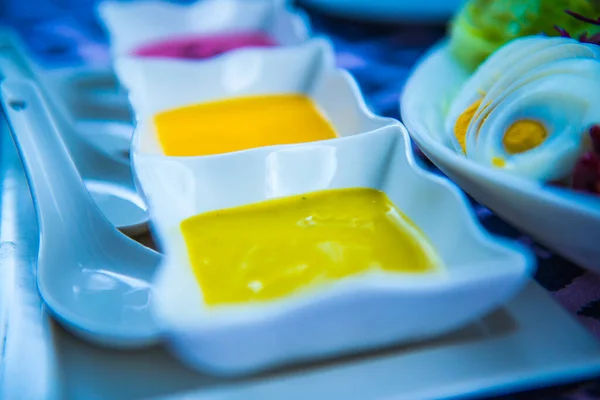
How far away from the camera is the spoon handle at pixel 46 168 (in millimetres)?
664

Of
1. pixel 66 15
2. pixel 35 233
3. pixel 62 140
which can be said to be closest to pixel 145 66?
pixel 62 140

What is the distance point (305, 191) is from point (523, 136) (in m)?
0.25

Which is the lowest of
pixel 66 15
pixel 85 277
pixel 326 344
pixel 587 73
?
pixel 66 15

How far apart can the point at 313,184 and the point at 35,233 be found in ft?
1.07

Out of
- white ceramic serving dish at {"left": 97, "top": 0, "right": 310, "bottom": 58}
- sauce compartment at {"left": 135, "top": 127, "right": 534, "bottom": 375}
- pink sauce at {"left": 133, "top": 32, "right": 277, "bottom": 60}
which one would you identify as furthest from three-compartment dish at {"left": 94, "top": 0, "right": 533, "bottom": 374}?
white ceramic serving dish at {"left": 97, "top": 0, "right": 310, "bottom": 58}

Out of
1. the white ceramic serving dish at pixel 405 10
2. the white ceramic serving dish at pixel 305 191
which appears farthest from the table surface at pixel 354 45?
the white ceramic serving dish at pixel 305 191

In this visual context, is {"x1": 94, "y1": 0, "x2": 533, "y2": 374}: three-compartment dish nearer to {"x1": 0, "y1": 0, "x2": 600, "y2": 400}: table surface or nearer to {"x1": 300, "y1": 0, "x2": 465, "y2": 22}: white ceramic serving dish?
{"x1": 0, "y1": 0, "x2": 600, "y2": 400}: table surface

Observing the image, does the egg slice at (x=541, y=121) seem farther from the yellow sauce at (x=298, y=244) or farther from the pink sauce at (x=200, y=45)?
the pink sauce at (x=200, y=45)

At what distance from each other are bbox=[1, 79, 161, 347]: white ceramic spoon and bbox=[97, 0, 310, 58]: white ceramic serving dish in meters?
0.53

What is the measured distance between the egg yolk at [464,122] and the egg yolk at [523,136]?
2.9 inches

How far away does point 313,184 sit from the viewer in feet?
2.15

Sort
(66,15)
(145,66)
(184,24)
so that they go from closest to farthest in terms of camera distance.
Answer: (145,66) < (184,24) < (66,15)

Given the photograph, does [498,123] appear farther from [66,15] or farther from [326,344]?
[66,15]

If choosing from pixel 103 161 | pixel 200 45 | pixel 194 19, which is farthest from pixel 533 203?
pixel 194 19
